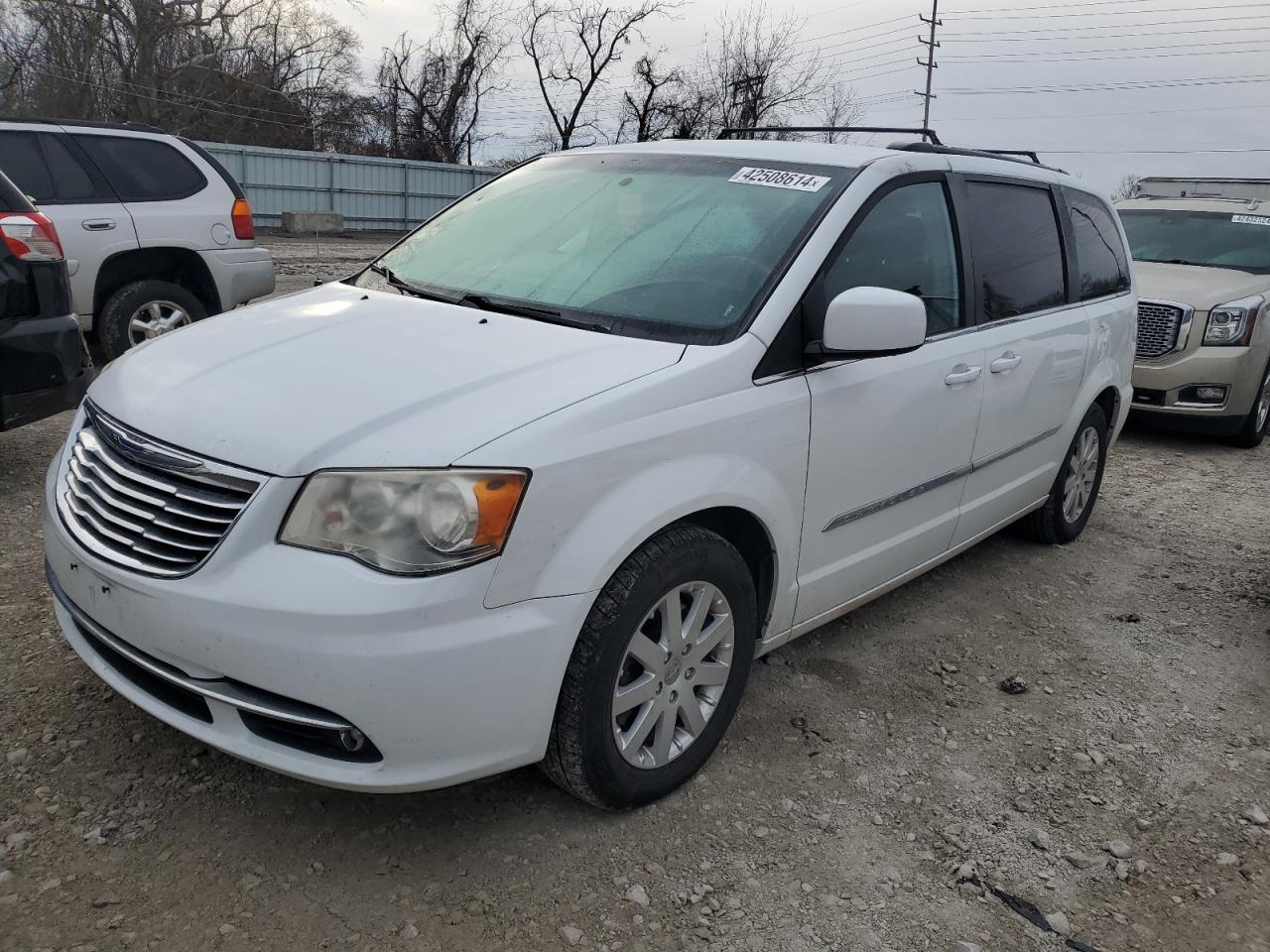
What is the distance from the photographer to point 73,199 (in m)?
7.05

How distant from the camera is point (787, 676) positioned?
3652 mm

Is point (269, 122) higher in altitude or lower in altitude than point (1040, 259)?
higher

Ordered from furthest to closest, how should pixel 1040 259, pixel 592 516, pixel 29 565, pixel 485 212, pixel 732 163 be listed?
pixel 1040 259 → pixel 29 565 → pixel 485 212 → pixel 732 163 → pixel 592 516

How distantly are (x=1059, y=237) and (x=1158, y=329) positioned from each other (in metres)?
3.94

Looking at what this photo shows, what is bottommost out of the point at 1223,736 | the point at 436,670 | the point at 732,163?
the point at 1223,736

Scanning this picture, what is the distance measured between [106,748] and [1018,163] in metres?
4.01

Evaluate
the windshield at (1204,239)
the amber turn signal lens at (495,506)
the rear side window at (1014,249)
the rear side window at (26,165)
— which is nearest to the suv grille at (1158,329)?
the windshield at (1204,239)

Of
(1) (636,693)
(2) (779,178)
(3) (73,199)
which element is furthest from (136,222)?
(1) (636,693)

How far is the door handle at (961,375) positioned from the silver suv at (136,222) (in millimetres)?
5764

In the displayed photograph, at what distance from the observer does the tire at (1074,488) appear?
4934 millimetres

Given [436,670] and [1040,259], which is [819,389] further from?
[1040,259]

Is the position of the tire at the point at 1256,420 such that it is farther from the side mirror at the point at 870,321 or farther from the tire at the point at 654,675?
the tire at the point at 654,675

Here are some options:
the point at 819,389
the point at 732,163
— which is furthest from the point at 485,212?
the point at 819,389

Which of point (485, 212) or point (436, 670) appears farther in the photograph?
point (485, 212)
